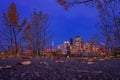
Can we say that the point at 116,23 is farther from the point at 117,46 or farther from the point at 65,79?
the point at 65,79

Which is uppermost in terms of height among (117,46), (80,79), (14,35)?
(14,35)

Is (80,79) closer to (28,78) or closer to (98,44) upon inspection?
(28,78)

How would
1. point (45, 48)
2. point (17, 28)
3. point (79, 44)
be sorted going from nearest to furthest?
1. point (17, 28)
2. point (45, 48)
3. point (79, 44)

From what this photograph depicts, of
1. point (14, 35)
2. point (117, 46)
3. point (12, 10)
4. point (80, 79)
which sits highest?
point (12, 10)

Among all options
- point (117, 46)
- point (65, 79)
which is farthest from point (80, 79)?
point (117, 46)

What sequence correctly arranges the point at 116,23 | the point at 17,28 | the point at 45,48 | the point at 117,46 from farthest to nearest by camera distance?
the point at 45,48 < the point at 17,28 < the point at 117,46 < the point at 116,23

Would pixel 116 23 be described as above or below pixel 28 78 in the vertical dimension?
above

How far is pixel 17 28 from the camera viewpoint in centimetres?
2505

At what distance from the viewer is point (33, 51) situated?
2633cm

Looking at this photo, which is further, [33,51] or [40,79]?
[33,51]

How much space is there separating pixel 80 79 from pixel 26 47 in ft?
74.3

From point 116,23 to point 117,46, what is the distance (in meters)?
5.33

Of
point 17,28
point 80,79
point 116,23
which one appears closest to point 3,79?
point 80,79

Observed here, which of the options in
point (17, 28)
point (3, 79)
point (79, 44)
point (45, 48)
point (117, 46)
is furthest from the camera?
point (79, 44)
